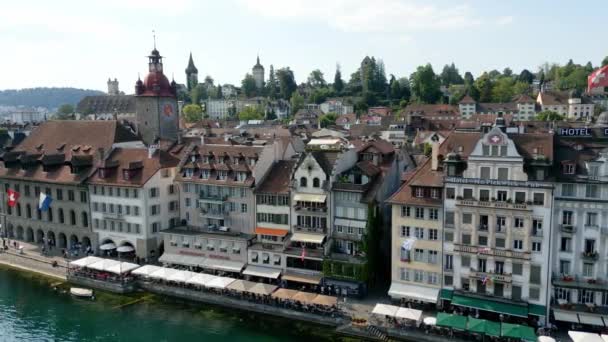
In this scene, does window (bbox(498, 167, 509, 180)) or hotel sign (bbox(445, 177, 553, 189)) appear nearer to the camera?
hotel sign (bbox(445, 177, 553, 189))

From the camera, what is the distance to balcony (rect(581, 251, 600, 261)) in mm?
50688

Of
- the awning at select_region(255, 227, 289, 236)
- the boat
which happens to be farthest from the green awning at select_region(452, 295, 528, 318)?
the boat

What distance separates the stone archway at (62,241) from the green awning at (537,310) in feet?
219

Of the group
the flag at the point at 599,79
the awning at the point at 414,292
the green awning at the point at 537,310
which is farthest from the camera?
the flag at the point at 599,79

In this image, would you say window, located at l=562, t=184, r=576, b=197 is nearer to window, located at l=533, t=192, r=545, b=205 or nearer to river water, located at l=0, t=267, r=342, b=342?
window, located at l=533, t=192, r=545, b=205

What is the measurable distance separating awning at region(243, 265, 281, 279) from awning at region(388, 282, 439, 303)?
14.5 metres

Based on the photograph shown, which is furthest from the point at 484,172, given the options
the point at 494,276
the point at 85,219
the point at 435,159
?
the point at 85,219

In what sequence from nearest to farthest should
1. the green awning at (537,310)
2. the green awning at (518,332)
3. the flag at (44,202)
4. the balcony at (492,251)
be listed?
1. the green awning at (518,332)
2. the green awning at (537,310)
3. the balcony at (492,251)
4. the flag at (44,202)

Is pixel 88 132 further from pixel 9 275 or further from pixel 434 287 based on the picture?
pixel 434 287

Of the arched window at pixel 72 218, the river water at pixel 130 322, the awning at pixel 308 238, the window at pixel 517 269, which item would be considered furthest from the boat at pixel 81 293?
the window at pixel 517 269

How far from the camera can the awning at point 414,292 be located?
5594 centimetres

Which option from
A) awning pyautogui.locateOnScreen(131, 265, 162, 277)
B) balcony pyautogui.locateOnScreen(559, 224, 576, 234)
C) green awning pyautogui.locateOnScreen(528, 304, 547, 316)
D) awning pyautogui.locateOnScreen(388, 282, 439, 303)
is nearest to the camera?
balcony pyautogui.locateOnScreen(559, 224, 576, 234)

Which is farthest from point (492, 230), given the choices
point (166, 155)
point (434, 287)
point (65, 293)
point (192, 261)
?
point (65, 293)

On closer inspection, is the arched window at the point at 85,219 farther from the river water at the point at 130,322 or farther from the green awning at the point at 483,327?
the green awning at the point at 483,327
